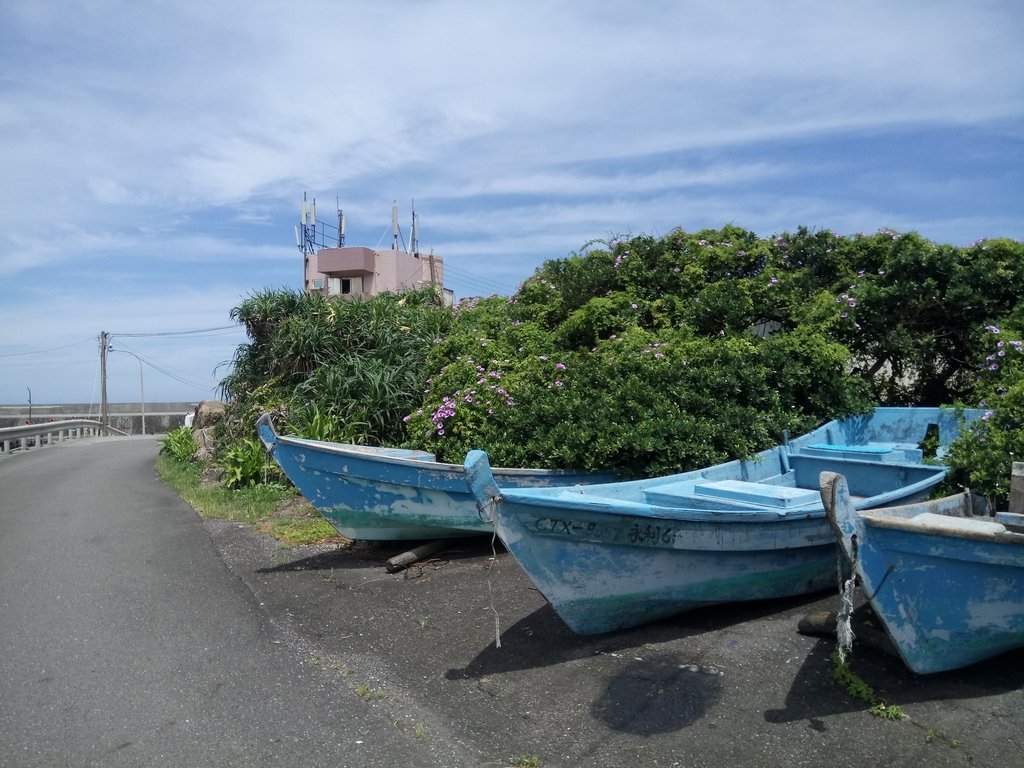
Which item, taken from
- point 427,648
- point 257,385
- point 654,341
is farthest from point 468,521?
point 257,385

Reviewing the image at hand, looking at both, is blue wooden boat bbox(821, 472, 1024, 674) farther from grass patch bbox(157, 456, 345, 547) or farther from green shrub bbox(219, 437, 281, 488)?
green shrub bbox(219, 437, 281, 488)

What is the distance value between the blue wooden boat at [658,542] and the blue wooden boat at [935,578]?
1077 millimetres

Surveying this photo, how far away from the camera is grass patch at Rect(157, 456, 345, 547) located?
29.9 ft

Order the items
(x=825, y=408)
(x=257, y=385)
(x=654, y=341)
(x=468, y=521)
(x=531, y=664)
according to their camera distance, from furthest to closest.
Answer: (x=257, y=385) < (x=654, y=341) < (x=825, y=408) < (x=468, y=521) < (x=531, y=664)

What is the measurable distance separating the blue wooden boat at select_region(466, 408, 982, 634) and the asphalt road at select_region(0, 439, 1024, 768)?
0.26 metres

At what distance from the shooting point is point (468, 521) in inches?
288

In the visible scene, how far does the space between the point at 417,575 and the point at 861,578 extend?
419 cm

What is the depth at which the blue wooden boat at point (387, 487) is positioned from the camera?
23.6 ft

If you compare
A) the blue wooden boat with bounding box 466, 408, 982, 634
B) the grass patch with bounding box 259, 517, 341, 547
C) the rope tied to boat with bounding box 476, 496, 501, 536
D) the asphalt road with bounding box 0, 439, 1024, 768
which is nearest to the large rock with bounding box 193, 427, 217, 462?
the grass patch with bounding box 259, 517, 341, 547

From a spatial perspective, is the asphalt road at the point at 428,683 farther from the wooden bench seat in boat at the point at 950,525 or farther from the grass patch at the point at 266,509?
the grass patch at the point at 266,509

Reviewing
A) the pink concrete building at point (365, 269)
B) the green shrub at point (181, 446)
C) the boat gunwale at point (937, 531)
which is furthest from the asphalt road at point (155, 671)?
the pink concrete building at point (365, 269)

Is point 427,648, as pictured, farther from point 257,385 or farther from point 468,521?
point 257,385

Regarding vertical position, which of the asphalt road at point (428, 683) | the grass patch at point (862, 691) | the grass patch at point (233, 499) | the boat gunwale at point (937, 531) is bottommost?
the asphalt road at point (428, 683)

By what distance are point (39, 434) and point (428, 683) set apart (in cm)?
2367
